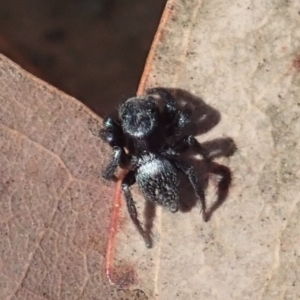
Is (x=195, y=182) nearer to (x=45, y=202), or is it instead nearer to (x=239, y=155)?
(x=239, y=155)

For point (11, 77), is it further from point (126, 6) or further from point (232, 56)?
point (126, 6)

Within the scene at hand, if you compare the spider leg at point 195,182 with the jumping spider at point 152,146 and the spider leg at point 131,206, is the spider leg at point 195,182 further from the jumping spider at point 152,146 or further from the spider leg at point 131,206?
the spider leg at point 131,206

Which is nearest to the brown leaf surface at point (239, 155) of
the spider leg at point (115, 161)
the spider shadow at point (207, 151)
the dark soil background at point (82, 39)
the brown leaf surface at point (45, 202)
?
the spider shadow at point (207, 151)

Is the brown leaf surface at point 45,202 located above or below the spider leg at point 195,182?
Result: below

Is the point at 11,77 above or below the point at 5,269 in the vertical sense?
above

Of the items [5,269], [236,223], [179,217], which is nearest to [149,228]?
[179,217]

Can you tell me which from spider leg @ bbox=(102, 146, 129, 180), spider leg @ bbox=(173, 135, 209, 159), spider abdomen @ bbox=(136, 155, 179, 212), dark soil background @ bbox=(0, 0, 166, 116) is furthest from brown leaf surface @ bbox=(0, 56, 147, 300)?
dark soil background @ bbox=(0, 0, 166, 116)

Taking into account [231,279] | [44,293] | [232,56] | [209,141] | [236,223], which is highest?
[232,56]
